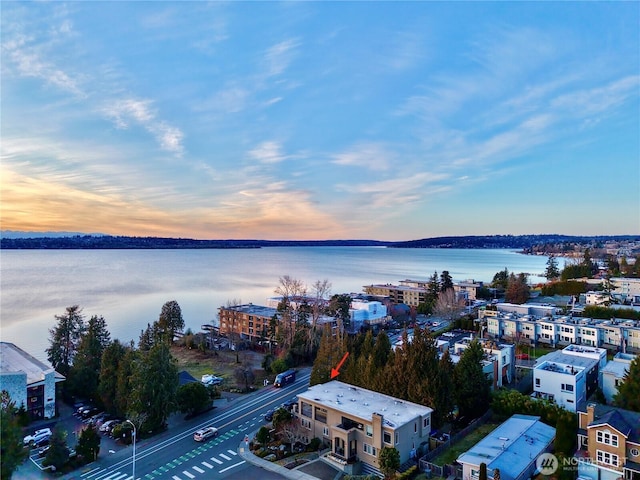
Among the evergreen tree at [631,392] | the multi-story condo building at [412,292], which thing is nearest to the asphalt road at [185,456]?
the evergreen tree at [631,392]

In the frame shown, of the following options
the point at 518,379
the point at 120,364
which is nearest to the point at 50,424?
the point at 120,364

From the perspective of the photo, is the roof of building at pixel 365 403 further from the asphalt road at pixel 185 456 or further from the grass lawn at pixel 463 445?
the asphalt road at pixel 185 456

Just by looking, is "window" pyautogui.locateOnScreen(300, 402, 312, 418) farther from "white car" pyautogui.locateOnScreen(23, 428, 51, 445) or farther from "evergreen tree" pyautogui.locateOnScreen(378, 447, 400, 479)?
"white car" pyautogui.locateOnScreen(23, 428, 51, 445)

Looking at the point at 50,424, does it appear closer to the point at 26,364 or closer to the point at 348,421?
the point at 26,364

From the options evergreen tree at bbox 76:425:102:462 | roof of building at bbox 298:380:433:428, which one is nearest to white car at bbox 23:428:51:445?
evergreen tree at bbox 76:425:102:462

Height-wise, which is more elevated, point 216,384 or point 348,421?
point 348,421

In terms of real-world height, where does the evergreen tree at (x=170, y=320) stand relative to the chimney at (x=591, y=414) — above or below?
below

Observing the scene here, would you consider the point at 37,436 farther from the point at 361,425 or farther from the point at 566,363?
the point at 566,363

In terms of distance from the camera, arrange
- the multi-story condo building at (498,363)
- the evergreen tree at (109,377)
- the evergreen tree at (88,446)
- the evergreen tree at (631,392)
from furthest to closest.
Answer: the multi-story condo building at (498,363) → the evergreen tree at (109,377) → the evergreen tree at (631,392) → the evergreen tree at (88,446)
